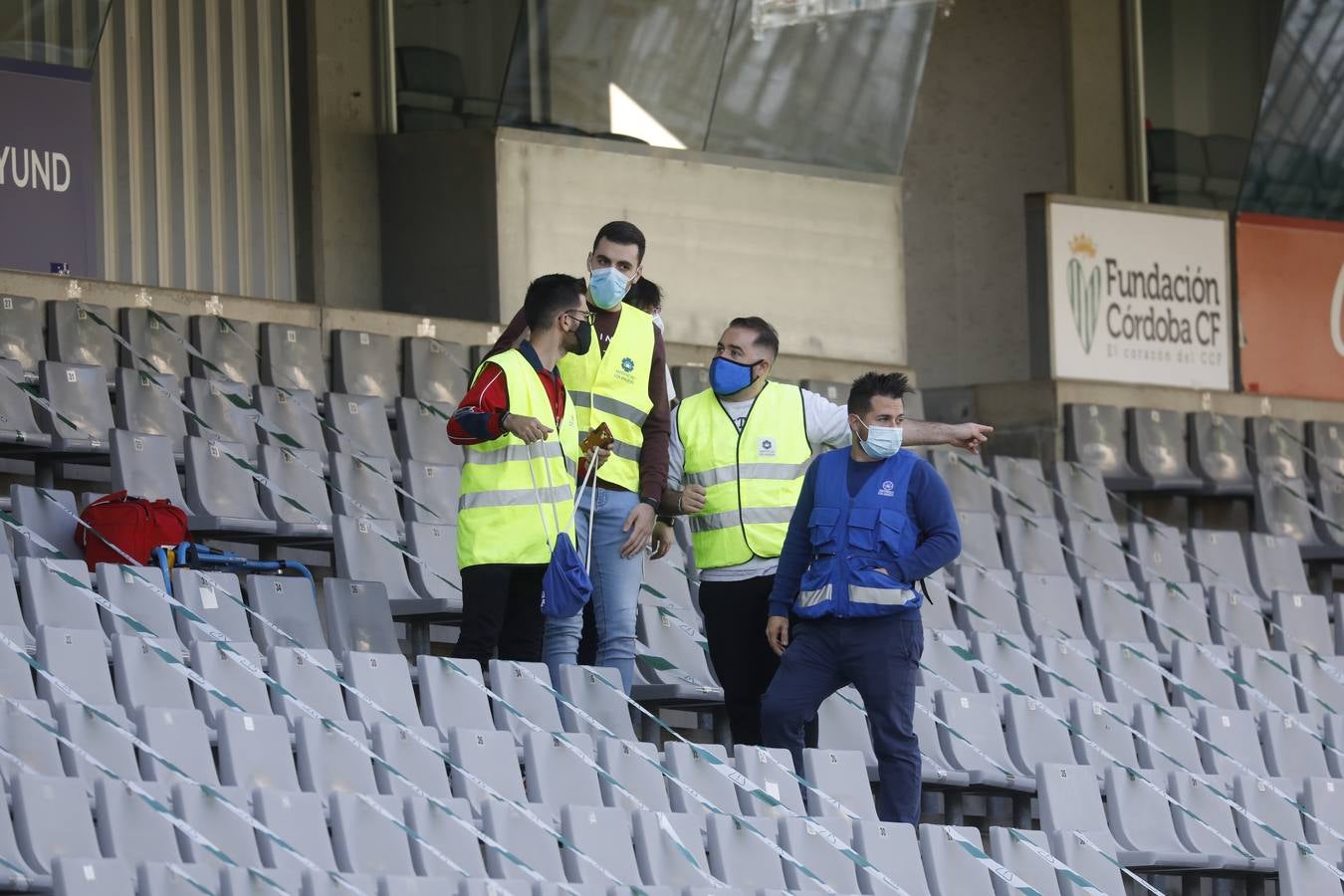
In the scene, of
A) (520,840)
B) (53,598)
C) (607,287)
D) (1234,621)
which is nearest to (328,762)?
(520,840)

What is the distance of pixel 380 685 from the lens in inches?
253

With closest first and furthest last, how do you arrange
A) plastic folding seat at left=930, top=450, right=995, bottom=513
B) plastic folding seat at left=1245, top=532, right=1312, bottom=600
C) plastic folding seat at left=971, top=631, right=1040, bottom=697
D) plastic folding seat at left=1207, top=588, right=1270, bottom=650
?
plastic folding seat at left=971, top=631, right=1040, bottom=697
plastic folding seat at left=1207, top=588, right=1270, bottom=650
plastic folding seat at left=930, top=450, right=995, bottom=513
plastic folding seat at left=1245, top=532, right=1312, bottom=600

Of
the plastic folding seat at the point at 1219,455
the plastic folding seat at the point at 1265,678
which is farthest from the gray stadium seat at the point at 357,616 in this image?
the plastic folding seat at the point at 1219,455

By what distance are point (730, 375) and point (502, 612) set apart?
92 cm

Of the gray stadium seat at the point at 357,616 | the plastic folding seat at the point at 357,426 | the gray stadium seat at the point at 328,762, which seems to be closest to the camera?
the gray stadium seat at the point at 328,762

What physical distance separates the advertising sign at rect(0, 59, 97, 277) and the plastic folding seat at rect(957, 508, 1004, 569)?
11.9 ft

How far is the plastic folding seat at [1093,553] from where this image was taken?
34.5 ft

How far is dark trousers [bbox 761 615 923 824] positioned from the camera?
6477mm

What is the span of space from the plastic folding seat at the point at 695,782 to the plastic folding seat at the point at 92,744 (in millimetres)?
1408

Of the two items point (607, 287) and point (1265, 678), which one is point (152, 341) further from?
point (1265, 678)

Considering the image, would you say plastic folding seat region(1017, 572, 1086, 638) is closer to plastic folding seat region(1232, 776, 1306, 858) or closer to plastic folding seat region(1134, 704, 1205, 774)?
plastic folding seat region(1134, 704, 1205, 774)

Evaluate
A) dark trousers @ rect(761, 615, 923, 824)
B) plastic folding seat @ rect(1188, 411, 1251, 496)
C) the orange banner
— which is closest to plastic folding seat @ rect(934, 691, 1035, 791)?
dark trousers @ rect(761, 615, 923, 824)

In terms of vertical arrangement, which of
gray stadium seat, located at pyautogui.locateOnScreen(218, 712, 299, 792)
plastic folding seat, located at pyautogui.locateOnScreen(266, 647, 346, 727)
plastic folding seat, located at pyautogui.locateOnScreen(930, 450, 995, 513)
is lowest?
gray stadium seat, located at pyautogui.locateOnScreen(218, 712, 299, 792)

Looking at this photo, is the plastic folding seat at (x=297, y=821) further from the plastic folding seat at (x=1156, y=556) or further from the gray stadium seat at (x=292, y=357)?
the plastic folding seat at (x=1156, y=556)
